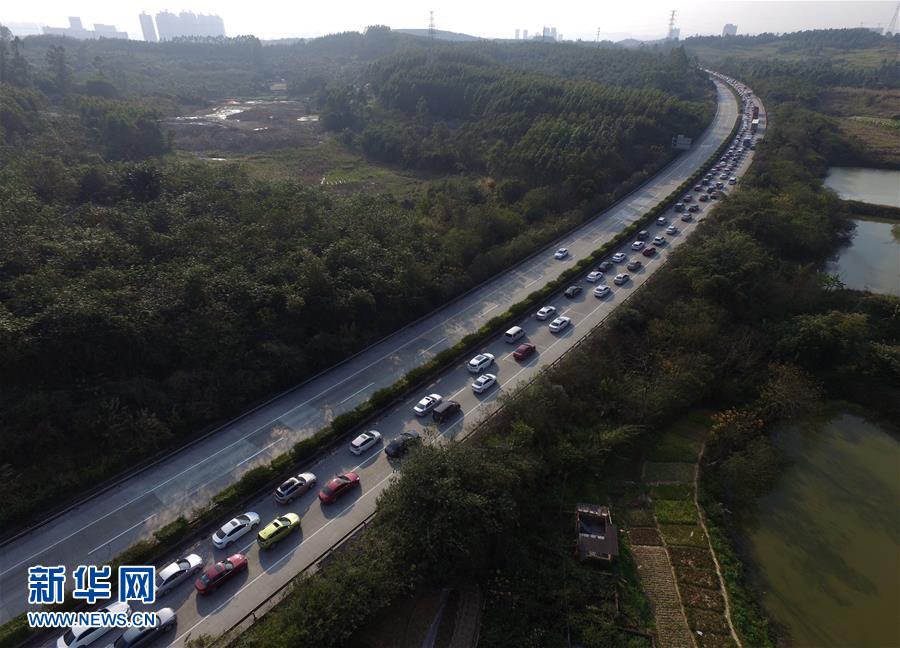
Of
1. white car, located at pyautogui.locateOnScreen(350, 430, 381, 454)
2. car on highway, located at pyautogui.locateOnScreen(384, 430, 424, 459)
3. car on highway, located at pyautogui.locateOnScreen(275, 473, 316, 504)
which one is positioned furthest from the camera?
white car, located at pyautogui.locateOnScreen(350, 430, 381, 454)

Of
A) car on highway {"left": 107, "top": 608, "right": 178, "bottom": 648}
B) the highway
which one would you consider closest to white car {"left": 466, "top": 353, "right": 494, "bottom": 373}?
the highway

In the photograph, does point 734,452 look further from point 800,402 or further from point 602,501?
point 602,501

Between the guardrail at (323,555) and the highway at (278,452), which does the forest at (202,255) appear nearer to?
the highway at (278,452)

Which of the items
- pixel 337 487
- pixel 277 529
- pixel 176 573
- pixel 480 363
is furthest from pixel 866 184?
pixel 176 573

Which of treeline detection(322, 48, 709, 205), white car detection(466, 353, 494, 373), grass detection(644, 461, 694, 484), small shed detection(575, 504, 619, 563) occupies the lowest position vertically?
grass detection(644, 461, 694, 484)

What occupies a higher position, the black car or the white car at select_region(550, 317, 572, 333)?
the white car at select_region(550, 317, 572, 333)

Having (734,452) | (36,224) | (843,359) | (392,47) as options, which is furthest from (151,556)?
(392,47)

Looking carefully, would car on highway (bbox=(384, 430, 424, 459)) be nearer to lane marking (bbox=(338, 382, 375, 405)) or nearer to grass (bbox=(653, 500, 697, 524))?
lane marking (bbox=(338, 382, 375, 405))
